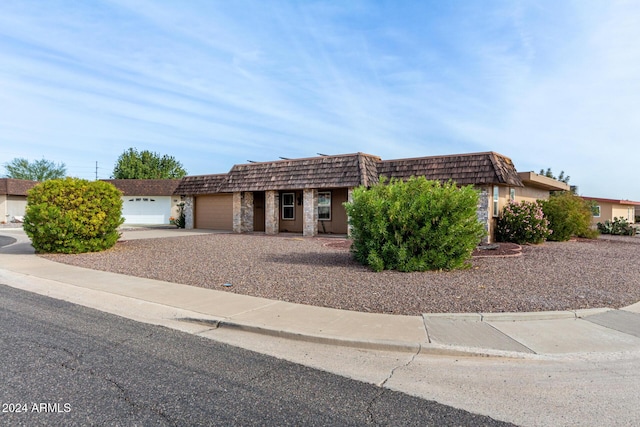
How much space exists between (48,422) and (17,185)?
45603 millimetres

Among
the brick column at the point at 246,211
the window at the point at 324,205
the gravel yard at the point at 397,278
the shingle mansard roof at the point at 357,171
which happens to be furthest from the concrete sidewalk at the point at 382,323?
the brick column at the point at 246,211

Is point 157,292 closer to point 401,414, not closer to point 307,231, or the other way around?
point 401,414

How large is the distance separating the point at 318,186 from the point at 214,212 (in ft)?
34.5

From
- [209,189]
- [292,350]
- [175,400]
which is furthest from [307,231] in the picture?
[175,400]

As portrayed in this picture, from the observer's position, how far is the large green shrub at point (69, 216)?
1378cm

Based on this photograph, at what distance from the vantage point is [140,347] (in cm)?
520

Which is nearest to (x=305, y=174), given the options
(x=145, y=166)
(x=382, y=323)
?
(x=382, y=323)

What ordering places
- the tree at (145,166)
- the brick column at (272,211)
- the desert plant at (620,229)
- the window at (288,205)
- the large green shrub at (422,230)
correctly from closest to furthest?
the large green shrub at (422,230), the brick column at (272,211), the window at (288,205), the desert plant at (620,229), the tree at (145,166)

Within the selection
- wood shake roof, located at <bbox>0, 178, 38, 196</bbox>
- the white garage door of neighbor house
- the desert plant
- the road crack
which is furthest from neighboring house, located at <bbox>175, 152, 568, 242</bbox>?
wood shake roof, located at <bbox>0, 178, 38, 196</bbox>

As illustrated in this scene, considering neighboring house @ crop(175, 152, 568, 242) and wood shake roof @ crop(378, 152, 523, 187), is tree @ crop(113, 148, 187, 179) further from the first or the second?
wood shake roof @ crop(378, 152, 523, 187)

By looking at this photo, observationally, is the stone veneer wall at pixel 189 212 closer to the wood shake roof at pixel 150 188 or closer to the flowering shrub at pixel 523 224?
the wood shake roof at pixel 150 188

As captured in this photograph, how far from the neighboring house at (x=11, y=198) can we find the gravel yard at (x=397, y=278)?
32867mm

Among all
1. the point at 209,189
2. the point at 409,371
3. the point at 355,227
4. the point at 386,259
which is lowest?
the point at 409,371

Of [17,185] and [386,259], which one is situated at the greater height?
[17,185]
